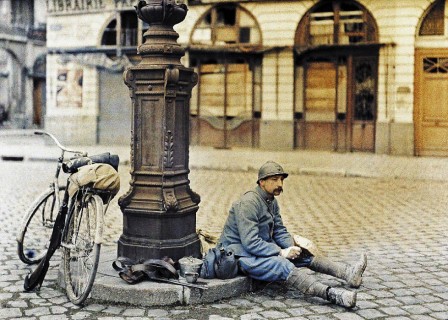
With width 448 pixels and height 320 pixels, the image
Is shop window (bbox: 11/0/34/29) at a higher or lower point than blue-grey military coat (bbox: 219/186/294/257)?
higher

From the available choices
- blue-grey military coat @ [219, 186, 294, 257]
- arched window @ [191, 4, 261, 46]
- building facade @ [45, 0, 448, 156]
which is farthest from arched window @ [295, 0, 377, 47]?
blue-grey military coat @ [219, 186, 294, 257]

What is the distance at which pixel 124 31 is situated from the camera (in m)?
23.2

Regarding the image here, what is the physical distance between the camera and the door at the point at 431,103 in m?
19.3

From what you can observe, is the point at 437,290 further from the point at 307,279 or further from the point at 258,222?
the point at 258,222

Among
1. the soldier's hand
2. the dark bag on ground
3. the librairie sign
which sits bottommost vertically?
the dark bag on ground

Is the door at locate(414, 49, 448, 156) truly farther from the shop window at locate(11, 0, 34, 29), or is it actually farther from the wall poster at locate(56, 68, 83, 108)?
the shop window at locate(11, 0, 34, 29)

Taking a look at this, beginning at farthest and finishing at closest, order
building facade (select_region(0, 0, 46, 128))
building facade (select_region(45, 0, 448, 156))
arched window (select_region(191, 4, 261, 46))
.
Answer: building facade (select_region(0, 0, 46, 128)) → arched window (select_region(191, 4, 261, 46)) → building facade (select_region(45, 0, 448, 156))

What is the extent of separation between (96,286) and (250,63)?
1692 cm

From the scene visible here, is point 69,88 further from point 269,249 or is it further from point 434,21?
point 269,249

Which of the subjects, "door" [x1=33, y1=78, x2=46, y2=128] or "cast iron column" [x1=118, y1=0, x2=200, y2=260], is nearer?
"cast iron column" [x1=118, y1=0, x2=200, y2=260]

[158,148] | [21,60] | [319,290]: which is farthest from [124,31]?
[319,290]

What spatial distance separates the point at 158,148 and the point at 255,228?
1110 mm

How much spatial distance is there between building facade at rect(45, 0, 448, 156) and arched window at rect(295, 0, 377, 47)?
0.03 meters

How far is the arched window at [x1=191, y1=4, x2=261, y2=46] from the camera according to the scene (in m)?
21.3
